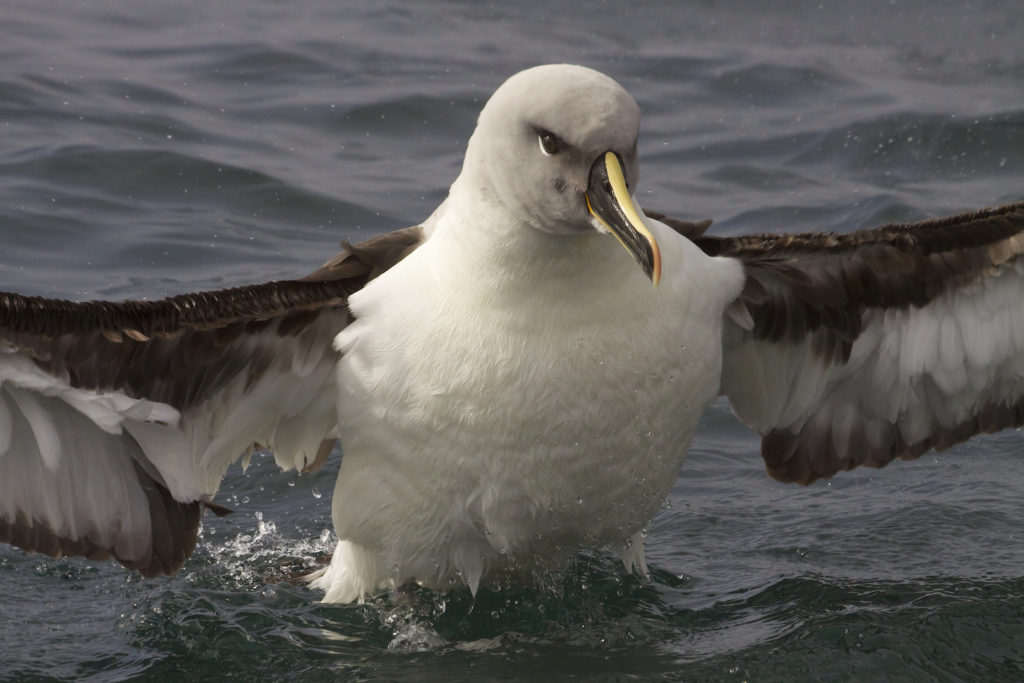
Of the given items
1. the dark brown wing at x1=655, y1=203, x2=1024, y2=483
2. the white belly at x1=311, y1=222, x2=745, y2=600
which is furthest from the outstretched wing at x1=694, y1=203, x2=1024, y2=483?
the white belly at x1=311, y1=222, x2=745, y2=600

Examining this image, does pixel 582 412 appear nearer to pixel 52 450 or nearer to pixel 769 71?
pixel 52 450

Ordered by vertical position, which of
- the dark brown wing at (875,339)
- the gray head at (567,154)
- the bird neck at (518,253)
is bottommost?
the dark brown wing at (875,339)

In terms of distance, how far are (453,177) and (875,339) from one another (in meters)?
6.94

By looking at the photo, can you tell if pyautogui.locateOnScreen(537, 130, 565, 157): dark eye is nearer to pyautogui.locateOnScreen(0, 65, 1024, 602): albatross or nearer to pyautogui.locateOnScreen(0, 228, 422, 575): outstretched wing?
pyautogui.locateOnScreen(0, 65, 1024, 602): albatross

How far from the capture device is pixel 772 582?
7320mm

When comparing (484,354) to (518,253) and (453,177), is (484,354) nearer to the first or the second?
(518,253)

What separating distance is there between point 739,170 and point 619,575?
7.40 m

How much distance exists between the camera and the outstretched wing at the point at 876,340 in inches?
261

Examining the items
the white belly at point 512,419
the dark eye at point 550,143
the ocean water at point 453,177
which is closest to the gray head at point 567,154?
the dark eye at point 550,143

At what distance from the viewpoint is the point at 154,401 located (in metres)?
6.14

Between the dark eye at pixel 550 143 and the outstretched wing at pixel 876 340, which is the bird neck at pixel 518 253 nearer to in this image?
the dark eye at pixel 550 143

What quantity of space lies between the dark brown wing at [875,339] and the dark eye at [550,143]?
1.35 m

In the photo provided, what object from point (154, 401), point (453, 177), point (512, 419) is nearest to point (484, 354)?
point (512, 419)

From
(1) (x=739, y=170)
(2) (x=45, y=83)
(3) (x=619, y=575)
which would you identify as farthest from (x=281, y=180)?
(3) (x=619, y=575)
